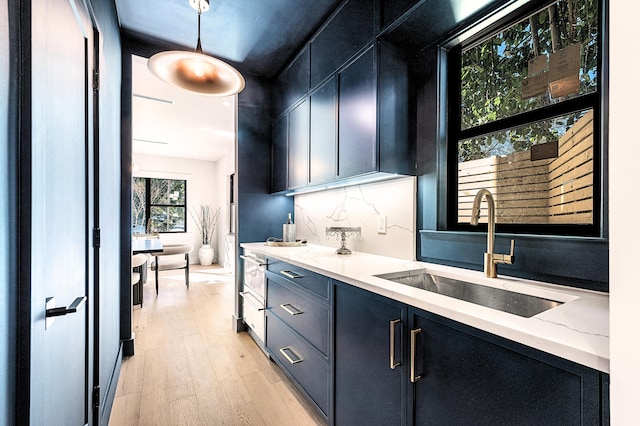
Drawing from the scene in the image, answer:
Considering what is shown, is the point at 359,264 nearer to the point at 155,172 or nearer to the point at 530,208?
the point at 530,208

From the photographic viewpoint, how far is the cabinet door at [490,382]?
0.65 m

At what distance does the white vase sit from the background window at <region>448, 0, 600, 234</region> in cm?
648

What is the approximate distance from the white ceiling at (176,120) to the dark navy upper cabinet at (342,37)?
1.17 metres

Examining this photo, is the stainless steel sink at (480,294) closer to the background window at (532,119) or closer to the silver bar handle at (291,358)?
the background window at (532,119)

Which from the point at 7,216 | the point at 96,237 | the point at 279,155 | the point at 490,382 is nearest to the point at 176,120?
the point at 279,155

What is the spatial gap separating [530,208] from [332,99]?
143 cm

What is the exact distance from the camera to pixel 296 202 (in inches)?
126

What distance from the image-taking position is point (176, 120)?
4562mm

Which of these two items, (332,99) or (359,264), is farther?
→ (332,99)

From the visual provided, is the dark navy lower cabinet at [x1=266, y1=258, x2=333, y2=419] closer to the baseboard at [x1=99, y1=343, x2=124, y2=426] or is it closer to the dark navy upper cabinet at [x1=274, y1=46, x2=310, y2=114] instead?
the baseboard at [x1=99, y1=343, x2=124, y2=426]

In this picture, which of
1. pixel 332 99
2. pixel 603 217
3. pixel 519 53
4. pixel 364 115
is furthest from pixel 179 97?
pixel 603 217

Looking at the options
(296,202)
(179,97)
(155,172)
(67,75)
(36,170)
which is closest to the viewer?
(36,170)
